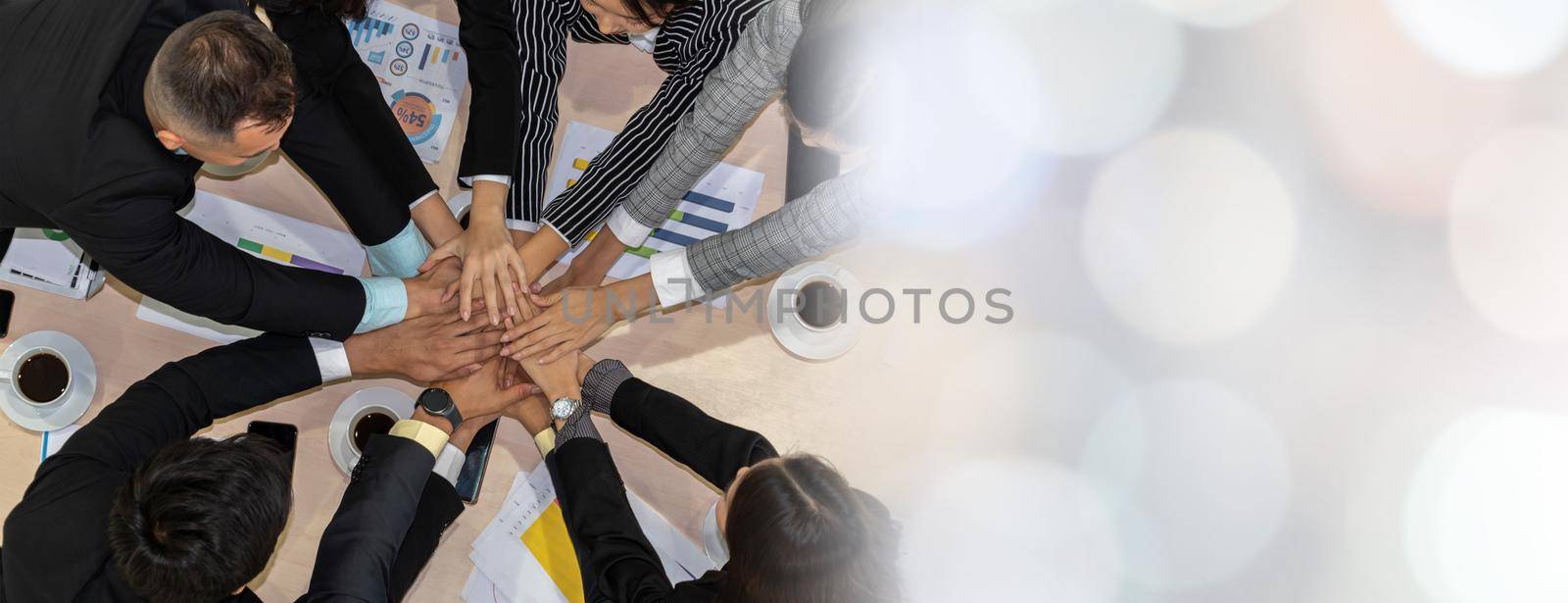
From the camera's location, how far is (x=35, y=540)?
106 cm

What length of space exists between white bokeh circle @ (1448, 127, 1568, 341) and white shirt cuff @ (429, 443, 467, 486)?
199cm

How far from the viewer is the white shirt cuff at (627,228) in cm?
141

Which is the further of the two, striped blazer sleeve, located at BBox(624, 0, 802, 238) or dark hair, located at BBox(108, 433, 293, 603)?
striped blazer sleeve, located at BBox(624, 0, 802, 238)

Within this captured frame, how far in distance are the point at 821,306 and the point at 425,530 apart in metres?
0.75

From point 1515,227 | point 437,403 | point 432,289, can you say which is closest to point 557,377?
point 437,403

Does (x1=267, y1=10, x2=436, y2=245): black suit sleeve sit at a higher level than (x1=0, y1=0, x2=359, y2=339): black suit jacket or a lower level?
higher

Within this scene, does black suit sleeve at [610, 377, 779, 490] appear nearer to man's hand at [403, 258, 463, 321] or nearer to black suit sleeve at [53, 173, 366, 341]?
man's hand at [403, 258, 463, 321]

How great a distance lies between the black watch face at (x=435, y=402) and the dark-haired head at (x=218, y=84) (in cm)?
47

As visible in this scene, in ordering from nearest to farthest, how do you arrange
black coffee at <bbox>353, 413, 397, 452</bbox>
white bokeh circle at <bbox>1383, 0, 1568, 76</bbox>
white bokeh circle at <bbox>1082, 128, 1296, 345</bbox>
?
1. black coffee at <bbox>353, 413, 397, 452</bbox>
2. white bokeh circle at <bbox>1082, 128, 1296, 345</bbox>
3. white bokeh circle at <bbox>1383, 0, 1568, 76</bbox>

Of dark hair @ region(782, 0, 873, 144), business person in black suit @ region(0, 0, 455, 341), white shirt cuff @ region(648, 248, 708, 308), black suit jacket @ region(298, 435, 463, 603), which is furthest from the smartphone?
dark hair @ region(782, 0, 873, 144)

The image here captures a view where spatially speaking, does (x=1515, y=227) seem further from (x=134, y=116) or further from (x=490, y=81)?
(x=134, y=116)

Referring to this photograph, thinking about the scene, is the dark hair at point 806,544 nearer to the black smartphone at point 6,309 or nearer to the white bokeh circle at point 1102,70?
the white bokeh circle at point 1102,70

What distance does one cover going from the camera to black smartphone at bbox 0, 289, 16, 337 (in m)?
1.36

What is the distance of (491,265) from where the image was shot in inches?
56.1
